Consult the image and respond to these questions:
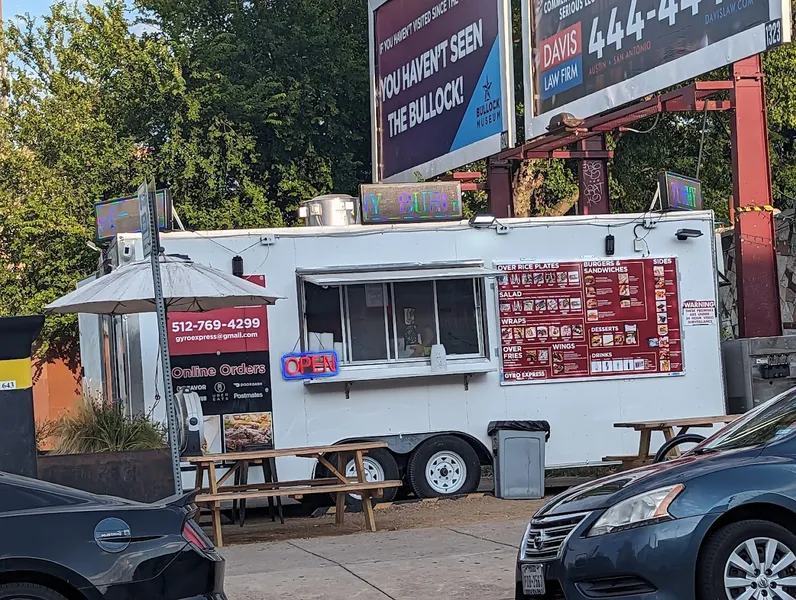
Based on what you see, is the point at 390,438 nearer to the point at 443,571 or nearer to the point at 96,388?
the point at 96,388

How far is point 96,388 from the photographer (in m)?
15.0

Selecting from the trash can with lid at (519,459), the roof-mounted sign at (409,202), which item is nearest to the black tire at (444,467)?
the trash can with lid at (519,459)

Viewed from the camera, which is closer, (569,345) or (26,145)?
(569,345)

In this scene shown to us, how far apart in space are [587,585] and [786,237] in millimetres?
10685

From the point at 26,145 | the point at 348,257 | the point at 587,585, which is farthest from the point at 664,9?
the point at 26,145

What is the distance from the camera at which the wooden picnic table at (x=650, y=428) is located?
1268cm

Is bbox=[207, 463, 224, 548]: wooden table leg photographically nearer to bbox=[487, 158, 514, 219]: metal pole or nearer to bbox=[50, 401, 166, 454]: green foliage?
bbox=[50, 401, 166, 454]: green foliage

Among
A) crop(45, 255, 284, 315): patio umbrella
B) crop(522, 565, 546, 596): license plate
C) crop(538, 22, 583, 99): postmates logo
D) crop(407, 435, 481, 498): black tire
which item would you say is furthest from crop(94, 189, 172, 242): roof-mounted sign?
crop(522, 565, 546, 596): license plate

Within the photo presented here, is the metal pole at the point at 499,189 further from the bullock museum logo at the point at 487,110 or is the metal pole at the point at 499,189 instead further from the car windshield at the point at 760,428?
the car windshield at the point at 760,428

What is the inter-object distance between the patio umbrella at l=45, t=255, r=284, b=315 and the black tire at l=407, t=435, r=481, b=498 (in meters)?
2.78

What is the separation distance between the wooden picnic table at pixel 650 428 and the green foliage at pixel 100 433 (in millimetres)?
5001

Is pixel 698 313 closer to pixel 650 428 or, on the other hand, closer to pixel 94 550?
pixel 650 428

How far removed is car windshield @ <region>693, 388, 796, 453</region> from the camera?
7.07 meters

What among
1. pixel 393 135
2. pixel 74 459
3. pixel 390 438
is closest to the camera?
pixel 74 459
